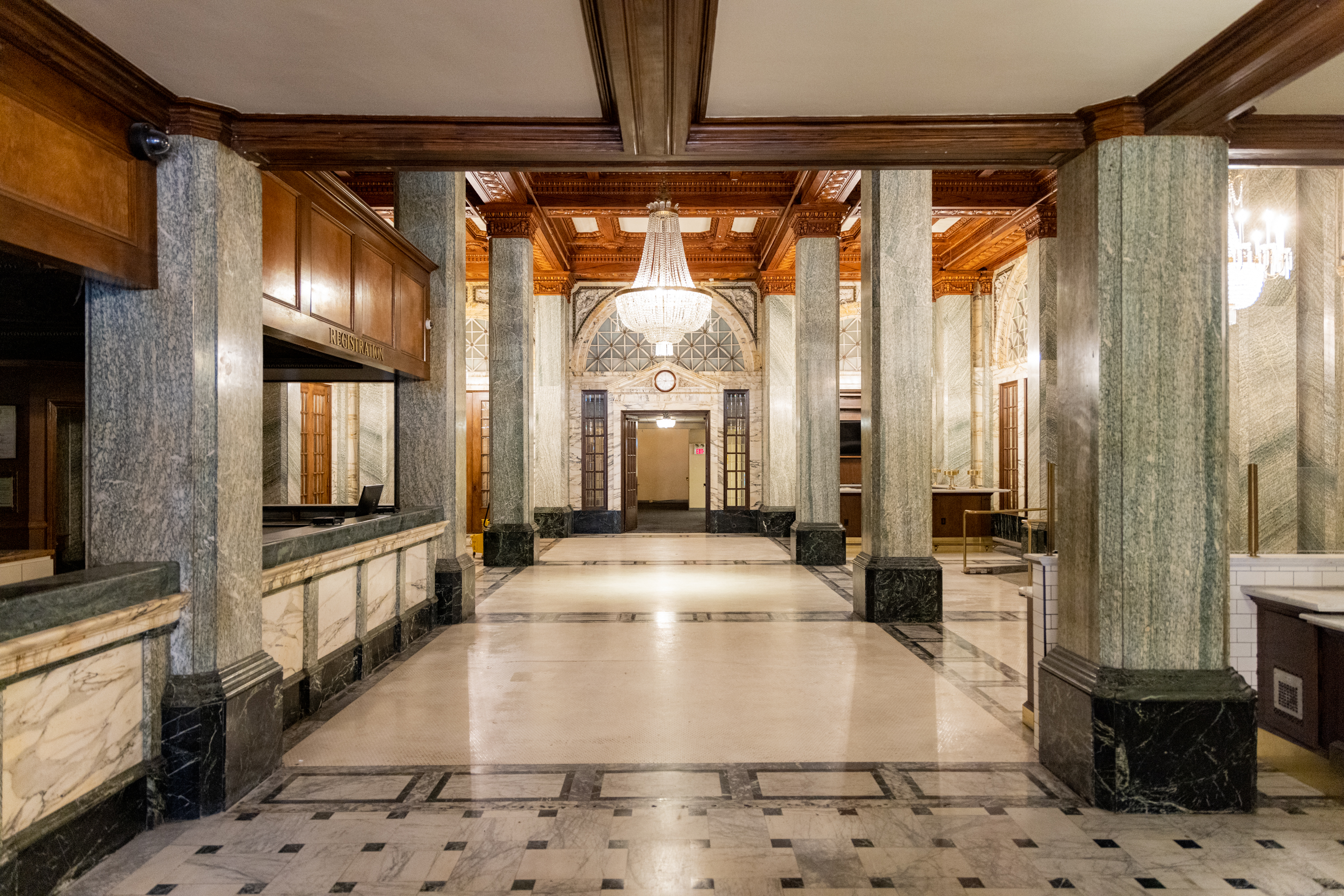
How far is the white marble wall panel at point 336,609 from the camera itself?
4844 mm

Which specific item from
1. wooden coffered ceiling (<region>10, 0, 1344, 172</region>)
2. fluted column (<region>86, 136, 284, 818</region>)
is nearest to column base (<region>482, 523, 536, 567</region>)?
fluted column (<region>86, 136, 284, 818</region>)

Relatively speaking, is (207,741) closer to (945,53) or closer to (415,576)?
(415,576)

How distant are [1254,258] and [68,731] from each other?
7.24m

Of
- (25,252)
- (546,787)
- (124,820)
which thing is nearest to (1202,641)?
(546,787)

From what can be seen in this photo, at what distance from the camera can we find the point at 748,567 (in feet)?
34.7

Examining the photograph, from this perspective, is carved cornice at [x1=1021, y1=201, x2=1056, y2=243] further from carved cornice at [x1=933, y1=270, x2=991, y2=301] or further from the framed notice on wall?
the framed notice on wall

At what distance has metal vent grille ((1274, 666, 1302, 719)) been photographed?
3.85 m

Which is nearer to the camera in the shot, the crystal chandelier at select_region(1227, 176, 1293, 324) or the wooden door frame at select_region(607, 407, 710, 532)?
the crystal chandelier at select_region(1227, 176, 1293, 324)

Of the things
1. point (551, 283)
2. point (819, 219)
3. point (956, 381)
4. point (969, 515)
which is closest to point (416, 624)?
point (819, 219)

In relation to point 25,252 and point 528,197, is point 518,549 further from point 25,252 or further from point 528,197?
point 25,252

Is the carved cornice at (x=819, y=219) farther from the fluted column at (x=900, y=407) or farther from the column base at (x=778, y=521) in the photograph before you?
the column base at (x=778, y=521)

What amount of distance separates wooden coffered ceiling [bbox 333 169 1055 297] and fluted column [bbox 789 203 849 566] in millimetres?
445

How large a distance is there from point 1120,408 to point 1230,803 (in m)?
1.67

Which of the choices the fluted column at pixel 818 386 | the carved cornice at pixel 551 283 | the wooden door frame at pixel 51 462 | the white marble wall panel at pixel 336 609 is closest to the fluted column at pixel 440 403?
the white marble wall panel at pixel 336 609
